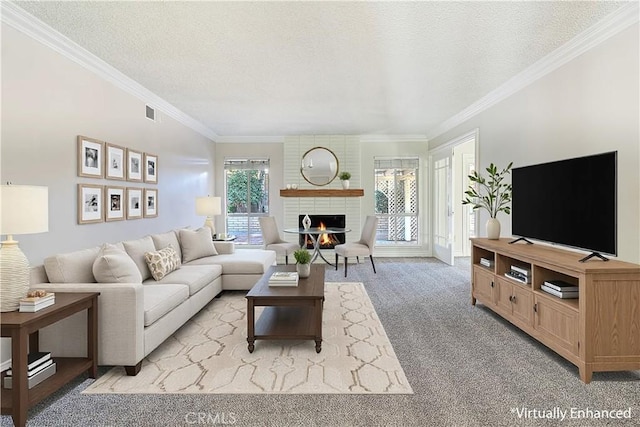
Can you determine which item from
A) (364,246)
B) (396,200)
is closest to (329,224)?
(364,246)

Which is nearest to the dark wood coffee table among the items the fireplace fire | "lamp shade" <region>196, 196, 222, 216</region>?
"lamp shade" <region>196, 196, 222, 216</region>

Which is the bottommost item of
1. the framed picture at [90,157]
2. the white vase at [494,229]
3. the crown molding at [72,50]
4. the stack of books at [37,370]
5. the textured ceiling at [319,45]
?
the stack of books at [37,370]

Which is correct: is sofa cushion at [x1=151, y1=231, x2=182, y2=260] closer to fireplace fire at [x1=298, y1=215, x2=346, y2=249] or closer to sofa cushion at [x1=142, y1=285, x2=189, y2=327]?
sofa cushion at [x1=142, y1=285, x2=189, y2=327]

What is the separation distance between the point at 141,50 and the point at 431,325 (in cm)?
365

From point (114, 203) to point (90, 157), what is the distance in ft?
1.88

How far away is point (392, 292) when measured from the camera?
14.8 ft

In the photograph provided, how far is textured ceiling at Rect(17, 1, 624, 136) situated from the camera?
2.44 m

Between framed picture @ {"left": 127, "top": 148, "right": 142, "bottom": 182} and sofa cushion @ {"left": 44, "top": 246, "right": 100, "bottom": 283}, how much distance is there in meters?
1.32

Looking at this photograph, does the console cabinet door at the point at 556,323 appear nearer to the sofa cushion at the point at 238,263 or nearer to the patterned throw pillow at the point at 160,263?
the sofa cushion at the point at 238,263

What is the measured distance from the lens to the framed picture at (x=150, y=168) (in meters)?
4.22

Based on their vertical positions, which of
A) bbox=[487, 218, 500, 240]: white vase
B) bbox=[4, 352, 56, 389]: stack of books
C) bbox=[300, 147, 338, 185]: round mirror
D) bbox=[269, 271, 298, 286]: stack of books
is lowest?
bbox=[4, 352, 56, 389]: stack of books

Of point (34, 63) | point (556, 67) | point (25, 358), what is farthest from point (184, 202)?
point (556, 67)

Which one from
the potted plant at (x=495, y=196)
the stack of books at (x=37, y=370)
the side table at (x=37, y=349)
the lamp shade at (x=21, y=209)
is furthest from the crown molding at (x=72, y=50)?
the potted plant at (x=495, y=196)

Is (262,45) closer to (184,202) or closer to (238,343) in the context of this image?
(238,343)
